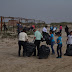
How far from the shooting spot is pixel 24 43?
8.41 m

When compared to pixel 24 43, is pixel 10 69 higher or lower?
lower

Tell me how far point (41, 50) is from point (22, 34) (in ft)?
4.35

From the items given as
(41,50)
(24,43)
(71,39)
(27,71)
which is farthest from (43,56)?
(27,71)

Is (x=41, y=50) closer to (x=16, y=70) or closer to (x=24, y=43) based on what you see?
(x=24, y=43)

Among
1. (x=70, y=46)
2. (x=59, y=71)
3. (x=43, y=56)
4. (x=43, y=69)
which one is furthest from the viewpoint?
(x=70, y=46)

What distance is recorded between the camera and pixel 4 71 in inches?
231

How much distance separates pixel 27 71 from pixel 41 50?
2.49 metres

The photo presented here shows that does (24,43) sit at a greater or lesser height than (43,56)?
greater

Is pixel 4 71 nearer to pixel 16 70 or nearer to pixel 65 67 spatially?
pixel 16 70

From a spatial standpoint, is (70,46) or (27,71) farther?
(70,46)

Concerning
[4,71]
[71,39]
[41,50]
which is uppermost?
[71,39]

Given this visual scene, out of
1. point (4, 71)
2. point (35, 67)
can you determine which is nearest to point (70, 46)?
point (35, 67)

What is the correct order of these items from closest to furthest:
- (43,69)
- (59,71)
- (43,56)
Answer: (59,71) < (43,69) < (43,56)

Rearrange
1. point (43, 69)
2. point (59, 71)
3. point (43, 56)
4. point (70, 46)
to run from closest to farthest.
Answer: point (59, 71) → point (43, 69) → point (43, 56) → point (70, 46)
